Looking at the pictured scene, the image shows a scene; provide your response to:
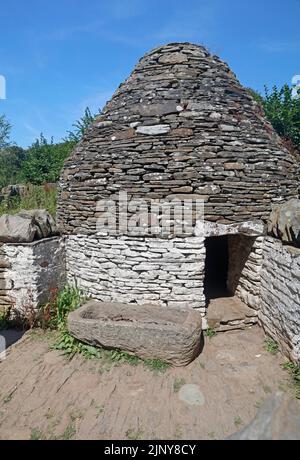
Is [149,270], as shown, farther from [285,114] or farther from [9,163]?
[9,163]

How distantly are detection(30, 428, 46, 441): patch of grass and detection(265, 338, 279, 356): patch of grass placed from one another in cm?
332

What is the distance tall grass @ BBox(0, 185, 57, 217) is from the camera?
8.16 meters

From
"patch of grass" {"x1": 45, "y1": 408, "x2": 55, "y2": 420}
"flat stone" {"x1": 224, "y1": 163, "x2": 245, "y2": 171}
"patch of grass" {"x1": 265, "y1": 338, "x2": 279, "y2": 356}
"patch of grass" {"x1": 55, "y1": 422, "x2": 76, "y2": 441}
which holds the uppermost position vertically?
"flat stone" {"x1": 224, "y1": 163, "x2": 245, "y2": 171}

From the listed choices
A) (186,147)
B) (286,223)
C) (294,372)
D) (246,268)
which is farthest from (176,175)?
(294,372)

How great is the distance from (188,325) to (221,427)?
1221 millimetres

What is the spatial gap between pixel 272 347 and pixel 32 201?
7767 millimetres

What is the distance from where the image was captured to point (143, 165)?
447cm

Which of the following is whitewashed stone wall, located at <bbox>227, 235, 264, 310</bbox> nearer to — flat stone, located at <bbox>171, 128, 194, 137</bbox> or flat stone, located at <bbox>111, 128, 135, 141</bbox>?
flat stone, located at <bbox>171, 128, 194, 137</bbox>

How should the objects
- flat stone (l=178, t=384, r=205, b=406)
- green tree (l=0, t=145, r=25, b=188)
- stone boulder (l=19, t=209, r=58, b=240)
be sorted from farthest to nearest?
1. green tree (l=0, t=145, r=25, b=188)
2. stone boulder (l=19, t=209, r=58, b=240)
3. flat stone (l=178, t=384, r=205, b=406)

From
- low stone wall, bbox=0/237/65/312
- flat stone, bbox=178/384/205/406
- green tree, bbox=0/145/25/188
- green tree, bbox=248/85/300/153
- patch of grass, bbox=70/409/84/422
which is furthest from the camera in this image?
green tree, bbox=0/145/25/188

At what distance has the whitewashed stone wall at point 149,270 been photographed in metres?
4.40

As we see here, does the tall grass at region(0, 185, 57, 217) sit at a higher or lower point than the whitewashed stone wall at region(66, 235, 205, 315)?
higher
